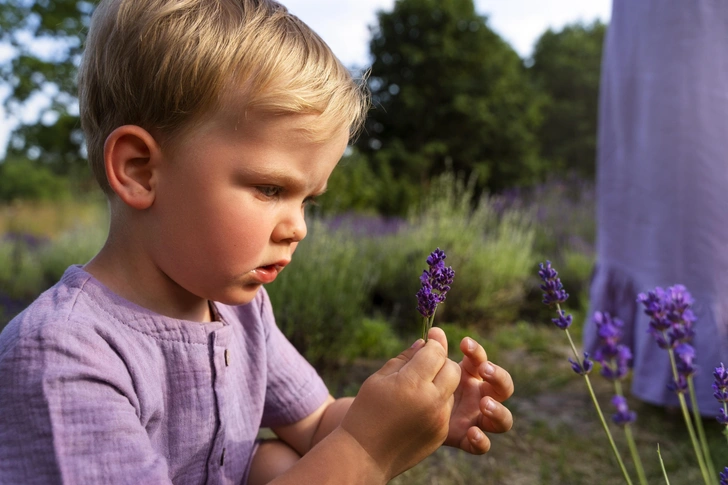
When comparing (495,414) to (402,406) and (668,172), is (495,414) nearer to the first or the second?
(402,406)

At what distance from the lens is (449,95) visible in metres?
17.6

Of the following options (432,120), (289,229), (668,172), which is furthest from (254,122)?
(432,120)

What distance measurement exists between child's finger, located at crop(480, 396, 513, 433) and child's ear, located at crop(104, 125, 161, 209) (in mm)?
765

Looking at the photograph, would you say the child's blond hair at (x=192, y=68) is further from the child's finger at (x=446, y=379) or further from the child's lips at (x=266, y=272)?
the child's finger at (x=446, y=379)

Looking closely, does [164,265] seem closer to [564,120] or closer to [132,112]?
[132,112]

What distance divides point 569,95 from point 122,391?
2462 cm

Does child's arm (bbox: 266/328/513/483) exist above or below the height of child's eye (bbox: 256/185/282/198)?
below

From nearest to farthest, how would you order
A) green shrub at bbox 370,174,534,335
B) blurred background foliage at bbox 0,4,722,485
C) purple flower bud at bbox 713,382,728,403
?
purple flower bud at bbox 713,382,728,403 → blurred background foliage at bbox 0,4,722,485 → green shrub at bbox 370,174,534,335

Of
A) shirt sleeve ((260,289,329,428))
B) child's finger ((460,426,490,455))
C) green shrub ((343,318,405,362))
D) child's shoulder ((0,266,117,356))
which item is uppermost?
child's shoulder ((0,266,117,356))

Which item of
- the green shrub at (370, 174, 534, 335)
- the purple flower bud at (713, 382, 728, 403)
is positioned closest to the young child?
the purple flower bud at (713, 382, 728, 403)

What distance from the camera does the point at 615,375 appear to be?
3.19ft

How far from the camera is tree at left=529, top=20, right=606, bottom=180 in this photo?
21516 mm

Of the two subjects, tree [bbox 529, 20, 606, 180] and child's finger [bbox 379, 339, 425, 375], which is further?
tree [bbox 529, 20, 606, 180]

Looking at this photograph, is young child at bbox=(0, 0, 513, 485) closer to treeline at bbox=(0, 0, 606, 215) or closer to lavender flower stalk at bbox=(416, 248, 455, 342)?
lavender flower stalk at bbox=(416, 248, 455, 342)
